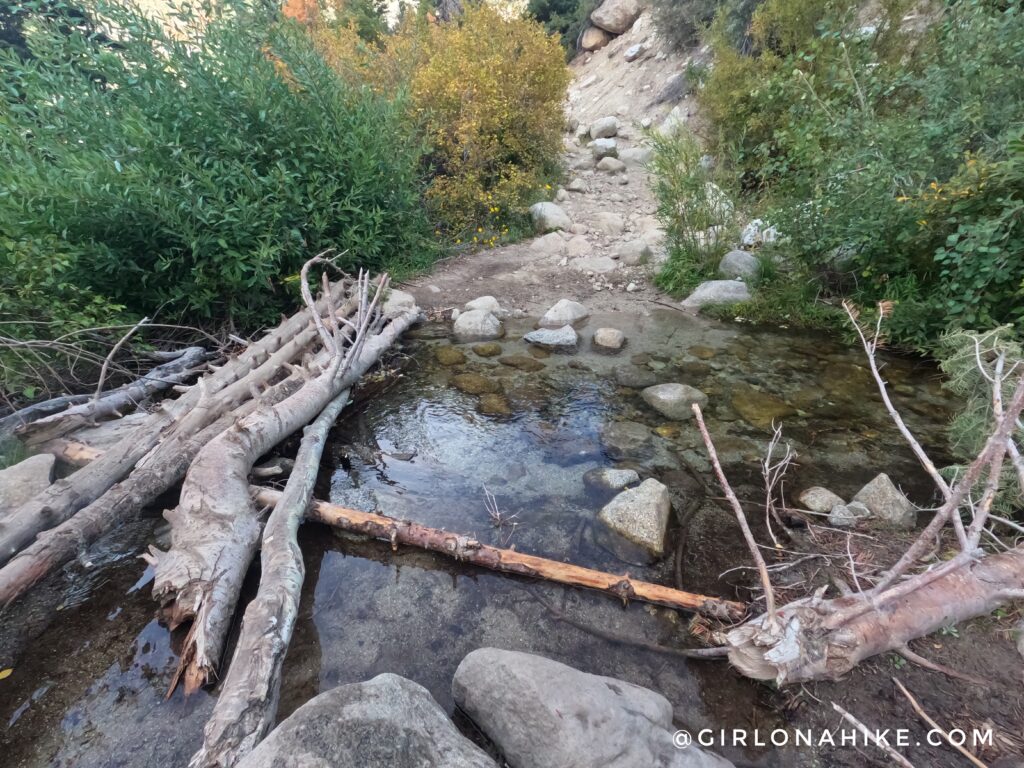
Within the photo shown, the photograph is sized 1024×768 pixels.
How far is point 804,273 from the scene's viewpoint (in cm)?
686

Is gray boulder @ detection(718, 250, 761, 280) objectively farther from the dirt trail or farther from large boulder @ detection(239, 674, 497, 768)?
large boulder @ detection(239, 674, 497, 768)

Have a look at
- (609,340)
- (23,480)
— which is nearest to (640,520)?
(609,340)

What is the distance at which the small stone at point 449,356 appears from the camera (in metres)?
6.30

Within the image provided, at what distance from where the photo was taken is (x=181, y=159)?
18.9 ft

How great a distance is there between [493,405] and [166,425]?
3.04 m

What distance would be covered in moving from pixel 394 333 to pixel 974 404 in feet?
19.6

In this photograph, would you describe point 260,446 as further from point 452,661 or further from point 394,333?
point 394,333

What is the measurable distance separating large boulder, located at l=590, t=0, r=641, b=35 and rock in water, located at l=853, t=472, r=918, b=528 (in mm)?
25007

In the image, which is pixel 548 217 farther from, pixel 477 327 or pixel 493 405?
pixel 493 405

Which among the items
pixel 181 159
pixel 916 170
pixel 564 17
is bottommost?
pixel 916 170

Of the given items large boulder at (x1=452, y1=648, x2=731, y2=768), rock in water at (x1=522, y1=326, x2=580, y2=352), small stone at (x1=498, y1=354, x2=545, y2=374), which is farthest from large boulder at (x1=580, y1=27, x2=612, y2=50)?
large boulder at (x1=452, y1=648, x2=731, y2=768)

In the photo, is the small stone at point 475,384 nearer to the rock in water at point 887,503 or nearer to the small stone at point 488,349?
the small stone at point 488,349

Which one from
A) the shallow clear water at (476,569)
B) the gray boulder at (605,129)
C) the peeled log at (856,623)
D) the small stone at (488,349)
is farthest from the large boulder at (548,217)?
the peeled log at (856,623)

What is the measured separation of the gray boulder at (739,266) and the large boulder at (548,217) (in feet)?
12.6
